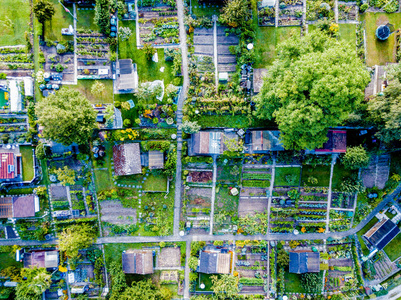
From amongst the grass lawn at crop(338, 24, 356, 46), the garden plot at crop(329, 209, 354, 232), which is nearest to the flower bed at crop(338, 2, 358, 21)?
the grass lawn at crop(338, 24, 356, 46)

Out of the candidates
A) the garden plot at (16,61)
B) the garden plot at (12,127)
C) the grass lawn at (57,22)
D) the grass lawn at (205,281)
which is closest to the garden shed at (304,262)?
the grass lawn at (205,281)

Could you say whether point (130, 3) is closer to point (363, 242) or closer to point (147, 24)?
point (147, 24)

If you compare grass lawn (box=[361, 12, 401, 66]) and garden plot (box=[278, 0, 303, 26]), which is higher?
garden plot (box=[278, 0, 303, 26])

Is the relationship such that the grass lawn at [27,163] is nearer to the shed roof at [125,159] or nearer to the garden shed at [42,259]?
the garden shed at [42,259]

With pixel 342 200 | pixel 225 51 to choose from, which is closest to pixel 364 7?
pixel 225 51

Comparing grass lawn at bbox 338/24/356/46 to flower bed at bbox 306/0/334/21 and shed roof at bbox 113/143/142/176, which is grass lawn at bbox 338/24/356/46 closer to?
flower bed at bbox 306/0/334/21
